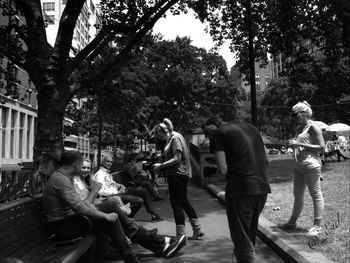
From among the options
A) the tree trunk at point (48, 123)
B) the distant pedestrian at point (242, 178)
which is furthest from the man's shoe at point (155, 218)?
the distant pedestrian at point (242, 178)

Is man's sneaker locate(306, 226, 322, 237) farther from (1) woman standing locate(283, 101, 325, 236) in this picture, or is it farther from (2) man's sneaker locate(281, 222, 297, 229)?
(2) man's sneaker locate(281, 222, 297, 229)

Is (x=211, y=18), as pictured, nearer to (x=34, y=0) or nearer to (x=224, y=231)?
(x=34, y=0)

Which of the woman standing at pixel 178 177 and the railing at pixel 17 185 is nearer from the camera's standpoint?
the railing at pixel 17 185

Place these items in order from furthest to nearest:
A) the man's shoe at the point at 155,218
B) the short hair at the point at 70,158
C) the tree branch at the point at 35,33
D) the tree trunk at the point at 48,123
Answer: the tree branch at the point at 35,33 → the tree trunk at the point at 48,123 → the man's shoe at the point at 155,218 → the short hair at the point at 70,158

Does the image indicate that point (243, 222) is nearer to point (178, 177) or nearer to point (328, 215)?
point (178, 177)

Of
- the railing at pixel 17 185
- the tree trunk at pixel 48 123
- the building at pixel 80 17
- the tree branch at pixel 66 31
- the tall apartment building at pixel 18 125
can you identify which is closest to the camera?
the railing at pixel 17 185

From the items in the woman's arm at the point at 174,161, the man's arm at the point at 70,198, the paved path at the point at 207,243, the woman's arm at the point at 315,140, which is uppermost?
the woman's arm at the point at 315,140

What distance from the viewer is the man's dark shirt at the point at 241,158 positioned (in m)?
4.18

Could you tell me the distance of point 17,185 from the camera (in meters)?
4.42

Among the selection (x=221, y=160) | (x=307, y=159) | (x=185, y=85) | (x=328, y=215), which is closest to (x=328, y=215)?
(x=328, y=215)

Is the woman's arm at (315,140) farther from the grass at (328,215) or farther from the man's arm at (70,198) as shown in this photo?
the man's arm at (70,198)

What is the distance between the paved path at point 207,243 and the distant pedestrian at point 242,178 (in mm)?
1373

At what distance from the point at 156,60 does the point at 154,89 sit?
10.1ft

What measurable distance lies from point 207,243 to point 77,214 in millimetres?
2351
